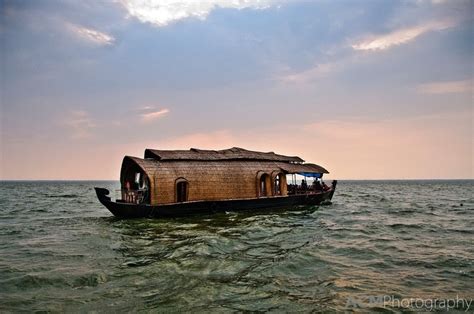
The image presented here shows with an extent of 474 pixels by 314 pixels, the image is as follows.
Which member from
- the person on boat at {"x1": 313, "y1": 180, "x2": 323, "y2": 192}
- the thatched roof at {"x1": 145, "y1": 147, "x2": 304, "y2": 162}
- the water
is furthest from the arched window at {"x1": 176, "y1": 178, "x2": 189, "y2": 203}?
the person on boat at {"x1": 313, "y1": 180, "x2": 323, "y2": 192}

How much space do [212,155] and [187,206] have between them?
16.0 ft

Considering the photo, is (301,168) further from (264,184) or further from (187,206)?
(187,206)

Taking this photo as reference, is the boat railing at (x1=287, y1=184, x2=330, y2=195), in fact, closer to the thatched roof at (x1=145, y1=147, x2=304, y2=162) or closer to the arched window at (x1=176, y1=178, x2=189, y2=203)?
the thatched roof at (x1=145, y1=147, x2=304, y2=162)

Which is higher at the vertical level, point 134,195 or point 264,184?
point 264,184

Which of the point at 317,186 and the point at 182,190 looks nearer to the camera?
the point at 182,190

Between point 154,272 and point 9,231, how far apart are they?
38.8ft

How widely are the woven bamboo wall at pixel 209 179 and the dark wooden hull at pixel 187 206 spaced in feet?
1.71

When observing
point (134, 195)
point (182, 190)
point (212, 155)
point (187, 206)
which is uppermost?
point (212, 155)

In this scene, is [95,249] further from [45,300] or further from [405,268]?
[405,268]

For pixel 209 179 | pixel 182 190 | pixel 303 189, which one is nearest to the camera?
pixel 182 190

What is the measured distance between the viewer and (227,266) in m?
9.89

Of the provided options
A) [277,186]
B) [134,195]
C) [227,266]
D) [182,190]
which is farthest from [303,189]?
[227,266]

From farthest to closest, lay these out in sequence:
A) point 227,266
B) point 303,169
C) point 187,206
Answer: point 303,169 < point 187,206 < point 227,266

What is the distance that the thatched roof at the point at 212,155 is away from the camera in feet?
69.4
